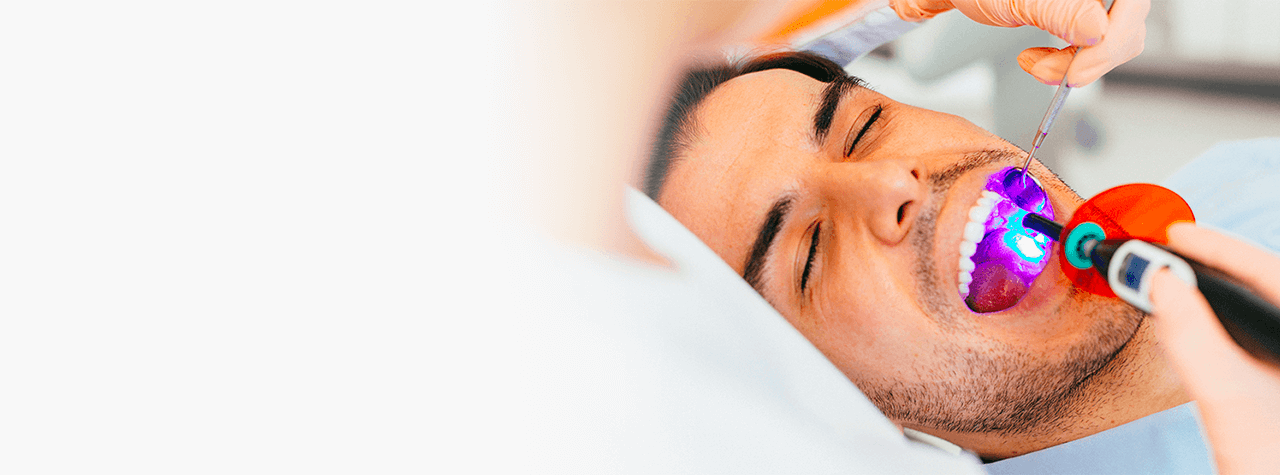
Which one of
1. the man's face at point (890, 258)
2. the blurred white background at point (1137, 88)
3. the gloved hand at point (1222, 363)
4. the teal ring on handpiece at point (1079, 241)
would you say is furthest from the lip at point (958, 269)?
the blurred white background at point (1137, 88)

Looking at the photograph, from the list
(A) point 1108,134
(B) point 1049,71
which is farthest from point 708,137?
(A) point 1108,134

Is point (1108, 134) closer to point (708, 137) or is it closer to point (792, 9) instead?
point (792, 9)

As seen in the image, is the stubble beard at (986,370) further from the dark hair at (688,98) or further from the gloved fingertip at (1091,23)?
the dark hair at (688,98)

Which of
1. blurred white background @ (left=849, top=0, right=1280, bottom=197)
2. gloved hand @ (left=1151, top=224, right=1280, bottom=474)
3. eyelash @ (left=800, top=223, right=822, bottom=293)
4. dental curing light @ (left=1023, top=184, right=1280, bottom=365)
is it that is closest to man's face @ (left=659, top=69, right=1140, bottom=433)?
eyelash @ (left=800, top=223, right=822, bottom=293)

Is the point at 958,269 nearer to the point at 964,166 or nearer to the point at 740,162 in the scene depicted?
the point at 964,166

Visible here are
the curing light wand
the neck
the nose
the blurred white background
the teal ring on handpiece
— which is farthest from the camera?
the blurred white background

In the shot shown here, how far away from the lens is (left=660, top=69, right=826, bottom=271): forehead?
0.84 metres

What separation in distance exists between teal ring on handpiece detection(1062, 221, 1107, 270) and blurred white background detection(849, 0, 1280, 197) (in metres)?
0.97

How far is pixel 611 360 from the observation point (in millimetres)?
672

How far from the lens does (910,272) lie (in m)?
0.79

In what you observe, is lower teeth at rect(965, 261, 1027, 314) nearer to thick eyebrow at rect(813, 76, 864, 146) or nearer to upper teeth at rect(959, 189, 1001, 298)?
upper teeth at rect(959, 189, 1001, 298)

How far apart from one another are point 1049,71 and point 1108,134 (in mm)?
849

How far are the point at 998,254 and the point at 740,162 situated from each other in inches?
13.7

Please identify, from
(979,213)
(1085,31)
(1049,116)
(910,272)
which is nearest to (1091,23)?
(1085,31)
